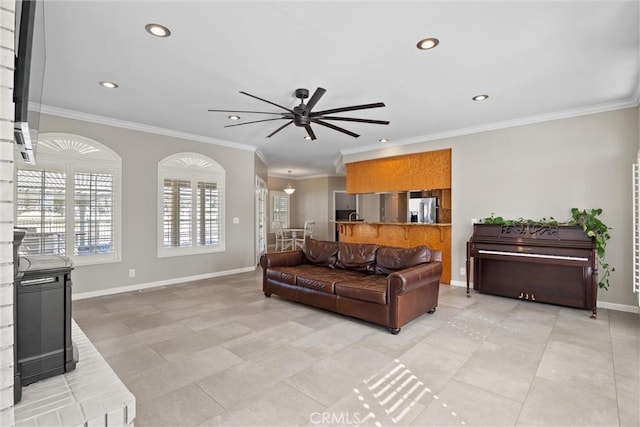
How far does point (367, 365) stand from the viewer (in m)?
2.64

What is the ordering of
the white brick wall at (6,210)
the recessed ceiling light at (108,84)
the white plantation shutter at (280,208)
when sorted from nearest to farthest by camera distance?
the white brick wall at (6,210) → the recessed ceiling light at (108,84) → the white plantation shutter at (280,208)

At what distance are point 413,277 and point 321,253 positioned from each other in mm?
1787

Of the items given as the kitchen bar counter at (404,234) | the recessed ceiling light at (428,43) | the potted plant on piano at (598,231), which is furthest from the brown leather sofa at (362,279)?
the recessed ceiling light at (428,43)

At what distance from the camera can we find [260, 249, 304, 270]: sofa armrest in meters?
4.70

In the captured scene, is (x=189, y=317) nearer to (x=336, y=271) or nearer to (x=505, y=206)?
(x=336, y=271)

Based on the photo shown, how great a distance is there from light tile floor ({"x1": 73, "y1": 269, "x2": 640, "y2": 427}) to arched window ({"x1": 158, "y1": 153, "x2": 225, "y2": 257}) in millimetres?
1580

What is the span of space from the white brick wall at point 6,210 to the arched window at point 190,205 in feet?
15.6

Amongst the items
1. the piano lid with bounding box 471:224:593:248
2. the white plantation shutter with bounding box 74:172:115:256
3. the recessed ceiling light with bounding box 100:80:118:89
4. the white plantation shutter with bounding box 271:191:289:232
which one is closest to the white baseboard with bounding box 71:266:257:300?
the white plantation shutter with bounding box 74:172:115:256

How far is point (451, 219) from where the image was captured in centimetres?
562

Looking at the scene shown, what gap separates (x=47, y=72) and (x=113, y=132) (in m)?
1.70

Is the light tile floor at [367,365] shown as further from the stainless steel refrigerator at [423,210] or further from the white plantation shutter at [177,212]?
the stainless steel refrigerator at [423,210]

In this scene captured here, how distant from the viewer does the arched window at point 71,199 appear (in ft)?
13.7

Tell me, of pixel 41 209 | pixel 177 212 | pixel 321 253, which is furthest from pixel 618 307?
pixel 41 209

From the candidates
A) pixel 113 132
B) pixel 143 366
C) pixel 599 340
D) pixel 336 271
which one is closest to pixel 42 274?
pixel 143 366
